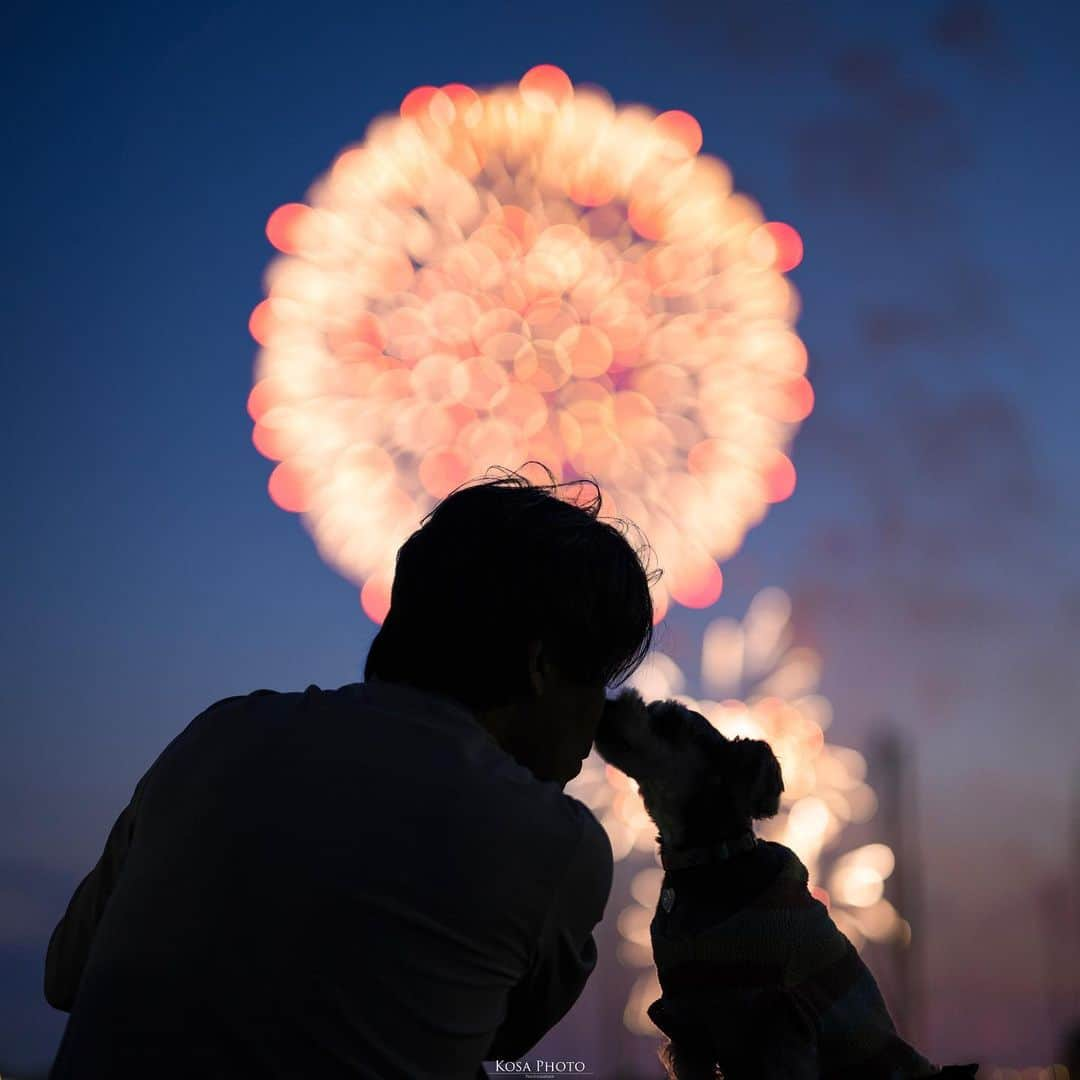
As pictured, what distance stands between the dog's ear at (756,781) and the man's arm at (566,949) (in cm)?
265

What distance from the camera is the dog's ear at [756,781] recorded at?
15.1ft

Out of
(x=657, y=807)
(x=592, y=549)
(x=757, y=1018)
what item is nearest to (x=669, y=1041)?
(x=757, y=1018)

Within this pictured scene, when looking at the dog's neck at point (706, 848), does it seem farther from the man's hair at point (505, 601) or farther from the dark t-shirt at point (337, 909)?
the dark t-shirt at point (337, 909)

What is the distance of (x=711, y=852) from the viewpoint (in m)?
4.24

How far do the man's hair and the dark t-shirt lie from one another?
26 cm

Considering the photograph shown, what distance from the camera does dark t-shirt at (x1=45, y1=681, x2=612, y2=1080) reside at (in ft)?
5.65

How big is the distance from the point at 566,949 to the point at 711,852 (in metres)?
2.44

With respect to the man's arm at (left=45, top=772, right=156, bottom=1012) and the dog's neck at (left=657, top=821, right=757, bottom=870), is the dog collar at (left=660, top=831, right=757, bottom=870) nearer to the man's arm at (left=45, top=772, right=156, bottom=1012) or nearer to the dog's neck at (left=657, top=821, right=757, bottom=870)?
the dog's neck at (left=657, top=821, right=757, bottom=870)

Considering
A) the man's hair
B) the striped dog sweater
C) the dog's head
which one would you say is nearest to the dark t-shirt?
the man's hair

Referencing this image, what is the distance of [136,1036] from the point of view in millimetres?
1729

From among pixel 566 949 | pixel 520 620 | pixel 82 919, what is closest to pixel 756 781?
pixel 520 620

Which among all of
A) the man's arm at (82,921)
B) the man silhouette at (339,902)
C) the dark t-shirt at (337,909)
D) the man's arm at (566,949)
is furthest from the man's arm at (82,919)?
the man's arm at (566,949)

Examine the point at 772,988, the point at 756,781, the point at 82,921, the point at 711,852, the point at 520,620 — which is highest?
the point at 756,781

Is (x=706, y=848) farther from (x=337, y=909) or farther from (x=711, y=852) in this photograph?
(x=337, y=909)
